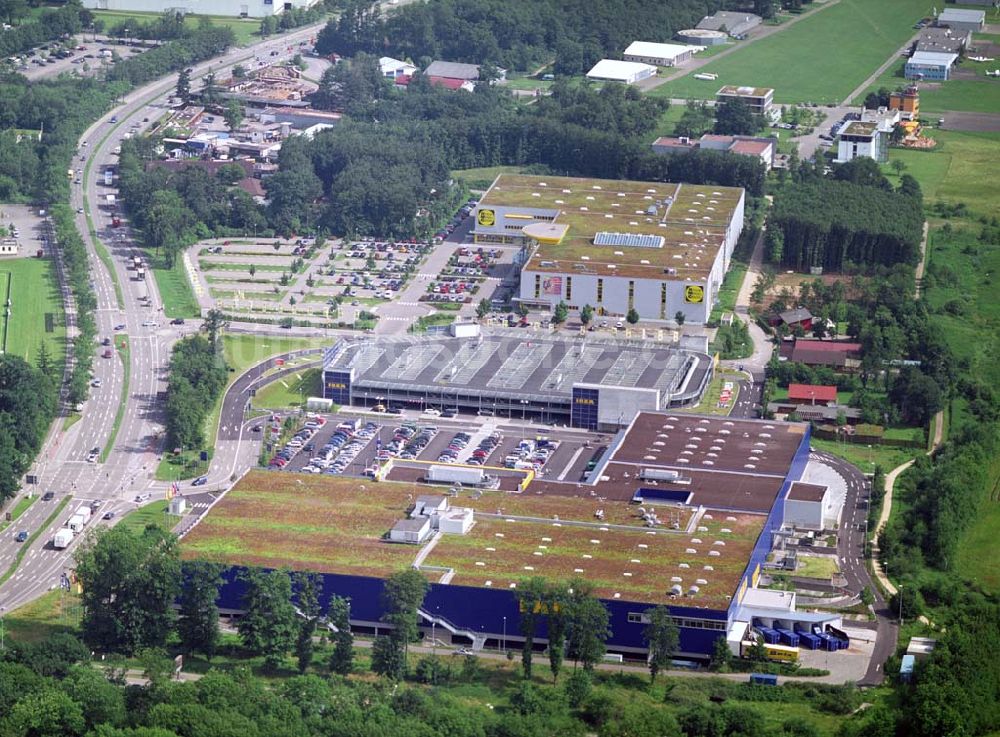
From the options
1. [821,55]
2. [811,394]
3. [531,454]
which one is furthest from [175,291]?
[821,55]

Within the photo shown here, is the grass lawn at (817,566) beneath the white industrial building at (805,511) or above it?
beneath

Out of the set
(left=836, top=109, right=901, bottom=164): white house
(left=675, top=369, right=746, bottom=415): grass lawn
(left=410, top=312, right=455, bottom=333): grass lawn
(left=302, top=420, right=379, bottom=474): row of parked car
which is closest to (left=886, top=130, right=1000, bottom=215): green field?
(left=836, top=109, right=901, bottom=164): white house

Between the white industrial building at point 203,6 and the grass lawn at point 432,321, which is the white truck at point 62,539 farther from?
the white industrial building at point 203,6

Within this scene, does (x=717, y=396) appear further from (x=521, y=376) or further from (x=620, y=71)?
(x=620, y=71)

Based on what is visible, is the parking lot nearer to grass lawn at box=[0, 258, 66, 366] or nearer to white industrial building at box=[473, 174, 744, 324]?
grass lawn at box=[0, 258, 66, 366]

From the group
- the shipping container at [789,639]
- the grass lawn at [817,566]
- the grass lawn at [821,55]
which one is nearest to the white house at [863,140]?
the grass lawn at [821,55]

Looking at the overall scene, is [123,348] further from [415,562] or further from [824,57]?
[824,57]
